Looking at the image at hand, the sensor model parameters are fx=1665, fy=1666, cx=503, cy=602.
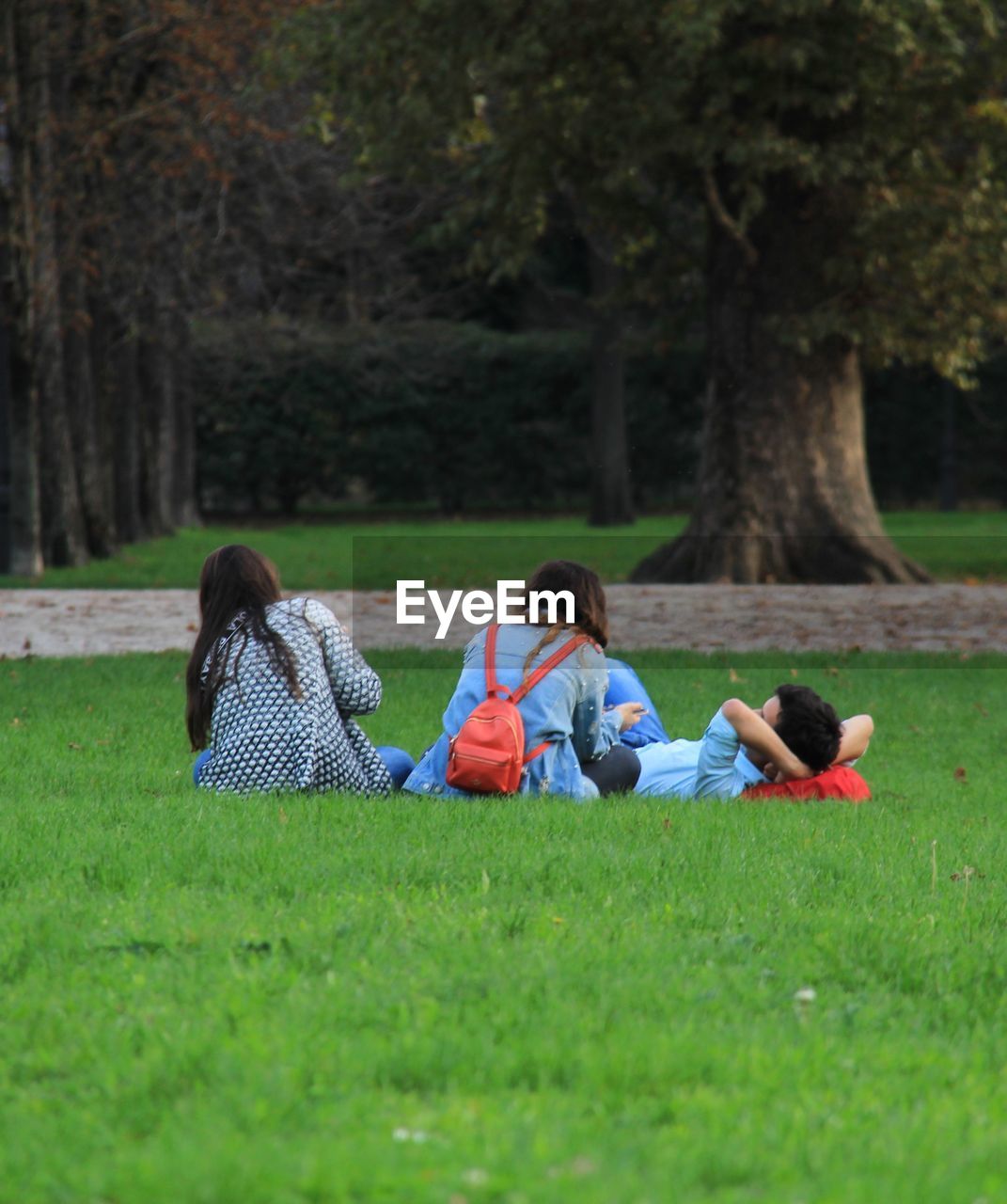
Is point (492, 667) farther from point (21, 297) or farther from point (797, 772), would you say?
point (21, 297)

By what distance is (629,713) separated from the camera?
734 centimetres

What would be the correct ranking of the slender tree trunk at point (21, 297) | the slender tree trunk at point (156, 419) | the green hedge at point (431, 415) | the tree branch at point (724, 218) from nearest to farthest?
the tree branch at point (724, 218)
the slender tree trunk at point (21, 297)
the slender tree trunk at point (156, 419)
the green hedge at point (431, 415)

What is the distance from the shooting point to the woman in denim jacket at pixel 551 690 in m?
6.57

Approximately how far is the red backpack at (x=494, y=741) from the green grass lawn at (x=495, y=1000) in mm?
124

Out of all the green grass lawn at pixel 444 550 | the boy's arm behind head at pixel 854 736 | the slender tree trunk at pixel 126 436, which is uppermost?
the slender tree trunk at pixel 126 436

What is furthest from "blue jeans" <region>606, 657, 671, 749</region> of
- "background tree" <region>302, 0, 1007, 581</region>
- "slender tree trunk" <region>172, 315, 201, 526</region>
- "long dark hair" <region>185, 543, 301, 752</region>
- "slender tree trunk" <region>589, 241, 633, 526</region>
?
"slender tree trunk" <region>172, 315, 201, 526</region>

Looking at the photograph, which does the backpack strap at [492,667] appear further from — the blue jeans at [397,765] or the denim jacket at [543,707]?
the blue jeans at [397,765]

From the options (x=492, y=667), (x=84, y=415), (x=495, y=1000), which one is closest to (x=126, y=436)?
(x=84, y=415)

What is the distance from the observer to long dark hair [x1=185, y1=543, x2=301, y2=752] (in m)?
6.54

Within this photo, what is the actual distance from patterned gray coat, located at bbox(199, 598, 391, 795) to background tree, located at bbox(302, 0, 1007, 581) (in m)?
10.9

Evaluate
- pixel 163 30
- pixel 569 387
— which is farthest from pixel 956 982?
pixel 569 387

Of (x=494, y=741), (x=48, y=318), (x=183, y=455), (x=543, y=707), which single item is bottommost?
(x=494, y=741)

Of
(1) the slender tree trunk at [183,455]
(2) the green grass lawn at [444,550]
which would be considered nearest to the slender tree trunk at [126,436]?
(2) the green grass lawn at [444,550]

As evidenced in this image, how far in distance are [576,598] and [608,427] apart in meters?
28.9
